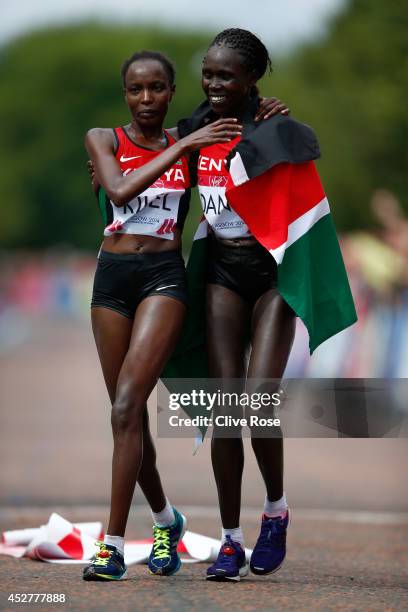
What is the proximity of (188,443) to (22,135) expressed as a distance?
72.0m

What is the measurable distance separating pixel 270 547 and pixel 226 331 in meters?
1.03

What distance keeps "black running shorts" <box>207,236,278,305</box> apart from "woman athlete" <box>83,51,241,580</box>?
0.67 ft

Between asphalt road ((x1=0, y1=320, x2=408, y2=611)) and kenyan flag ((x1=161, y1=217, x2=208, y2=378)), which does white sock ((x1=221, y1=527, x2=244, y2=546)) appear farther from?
kenyan flag ((x1=161, y1=217, x2=208, y2=378))

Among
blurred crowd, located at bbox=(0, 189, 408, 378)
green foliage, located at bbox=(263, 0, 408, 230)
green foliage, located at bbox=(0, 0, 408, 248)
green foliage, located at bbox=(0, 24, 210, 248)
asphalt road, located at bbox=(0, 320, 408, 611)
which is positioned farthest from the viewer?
green foliage, located at bbox=(0, 24, 210, 248)

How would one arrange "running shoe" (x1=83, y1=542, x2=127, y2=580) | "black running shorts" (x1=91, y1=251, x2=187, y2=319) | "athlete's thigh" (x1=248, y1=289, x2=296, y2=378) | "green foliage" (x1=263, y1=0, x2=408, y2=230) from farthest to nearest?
"green foliage" (x1=263, y1=0, x2=408, y2=230), "black running shorts" (x1=91, y1=251, x2=187, y2=319), "athlete's thigh" (x1=248, y1=289, x2=296, y2=378), "running shoe" (x1=83, y1=542, x2=127, y2=580)

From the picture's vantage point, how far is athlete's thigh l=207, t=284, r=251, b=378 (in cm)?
631

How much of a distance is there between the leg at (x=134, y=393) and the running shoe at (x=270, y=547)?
69cm

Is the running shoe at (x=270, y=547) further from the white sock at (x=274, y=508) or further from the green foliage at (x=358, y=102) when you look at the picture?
the green foliage at (x=358, y=102)

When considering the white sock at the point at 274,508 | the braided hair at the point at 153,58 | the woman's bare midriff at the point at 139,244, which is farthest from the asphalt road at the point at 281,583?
the braided hair at the point at 153,58

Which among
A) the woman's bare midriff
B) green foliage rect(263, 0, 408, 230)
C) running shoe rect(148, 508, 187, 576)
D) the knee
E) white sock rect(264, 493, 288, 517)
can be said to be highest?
green foliage rect(263, 0, 408, 230)

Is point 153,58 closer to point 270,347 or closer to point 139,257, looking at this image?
point 139,257

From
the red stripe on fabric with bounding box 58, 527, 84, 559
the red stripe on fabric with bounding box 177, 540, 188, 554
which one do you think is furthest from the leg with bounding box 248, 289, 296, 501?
the red stripe on fabric with bounding box 58, 527, 84, 559

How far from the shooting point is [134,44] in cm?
9338

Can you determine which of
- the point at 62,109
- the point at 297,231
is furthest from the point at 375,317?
→ the point at 62,109
